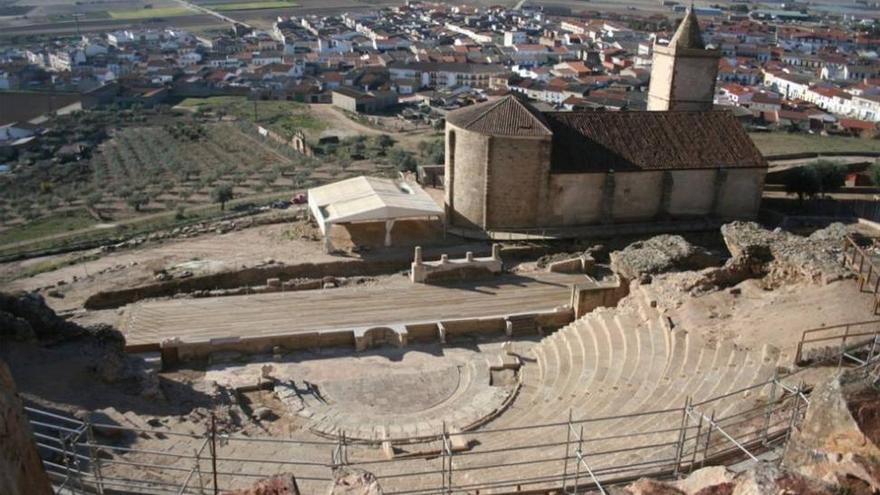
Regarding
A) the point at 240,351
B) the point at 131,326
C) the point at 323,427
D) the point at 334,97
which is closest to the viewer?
the point at 323,427

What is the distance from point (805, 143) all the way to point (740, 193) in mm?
30762

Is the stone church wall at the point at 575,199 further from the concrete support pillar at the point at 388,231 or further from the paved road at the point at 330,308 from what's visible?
the concrete support pillar at the point at 388,231

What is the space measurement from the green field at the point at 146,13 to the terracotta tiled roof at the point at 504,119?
174633mm

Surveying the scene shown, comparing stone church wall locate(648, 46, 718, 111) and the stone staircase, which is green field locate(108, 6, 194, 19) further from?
the stone staircase

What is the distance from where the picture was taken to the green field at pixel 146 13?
604ft

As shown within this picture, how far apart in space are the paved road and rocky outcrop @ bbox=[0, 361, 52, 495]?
44.6ft

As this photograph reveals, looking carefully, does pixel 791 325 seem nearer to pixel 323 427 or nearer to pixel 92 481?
pixel 323 427

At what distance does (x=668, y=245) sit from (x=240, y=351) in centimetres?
1413

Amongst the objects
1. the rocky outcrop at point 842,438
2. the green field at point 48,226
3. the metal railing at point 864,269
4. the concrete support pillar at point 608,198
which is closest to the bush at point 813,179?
the concrete support pillar at point 608,198

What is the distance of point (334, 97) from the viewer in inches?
3568

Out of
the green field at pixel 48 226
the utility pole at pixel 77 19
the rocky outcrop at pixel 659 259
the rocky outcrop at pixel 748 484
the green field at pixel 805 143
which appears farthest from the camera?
the utility pole at pixel 77 19

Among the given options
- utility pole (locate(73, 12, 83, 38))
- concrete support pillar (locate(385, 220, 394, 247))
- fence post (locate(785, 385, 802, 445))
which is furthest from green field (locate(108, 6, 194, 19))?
fence post (locate(785, 385, 802, 445))

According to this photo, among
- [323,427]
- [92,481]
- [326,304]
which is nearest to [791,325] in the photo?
[323,427]

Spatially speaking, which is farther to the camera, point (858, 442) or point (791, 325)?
point (791, 325)
